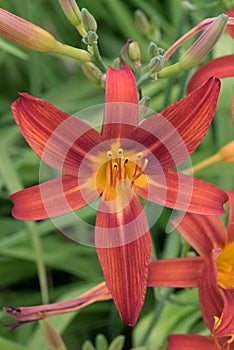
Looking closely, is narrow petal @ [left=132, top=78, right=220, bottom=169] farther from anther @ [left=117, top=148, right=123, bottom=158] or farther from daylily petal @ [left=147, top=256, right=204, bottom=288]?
daylily petal @ [left=147, top=256, right=204, bottom=288]

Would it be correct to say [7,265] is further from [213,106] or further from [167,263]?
[213,106]

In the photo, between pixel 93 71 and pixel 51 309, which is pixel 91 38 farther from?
pixel 51 309

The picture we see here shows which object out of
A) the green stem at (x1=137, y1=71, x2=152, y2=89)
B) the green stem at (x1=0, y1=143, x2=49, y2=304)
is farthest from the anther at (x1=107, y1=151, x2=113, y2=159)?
the green stem at (x1=0, y1=143, x2=49, y2=304)

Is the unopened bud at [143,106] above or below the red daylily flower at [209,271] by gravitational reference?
above

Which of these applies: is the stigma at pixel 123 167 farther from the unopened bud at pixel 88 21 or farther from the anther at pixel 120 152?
the unopened bud at pixel 88 21

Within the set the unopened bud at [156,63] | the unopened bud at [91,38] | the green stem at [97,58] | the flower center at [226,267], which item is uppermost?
the unopened bud at [91,38]

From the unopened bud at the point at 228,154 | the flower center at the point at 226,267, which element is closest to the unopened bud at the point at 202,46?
the unopened bud at the point at 228,154
